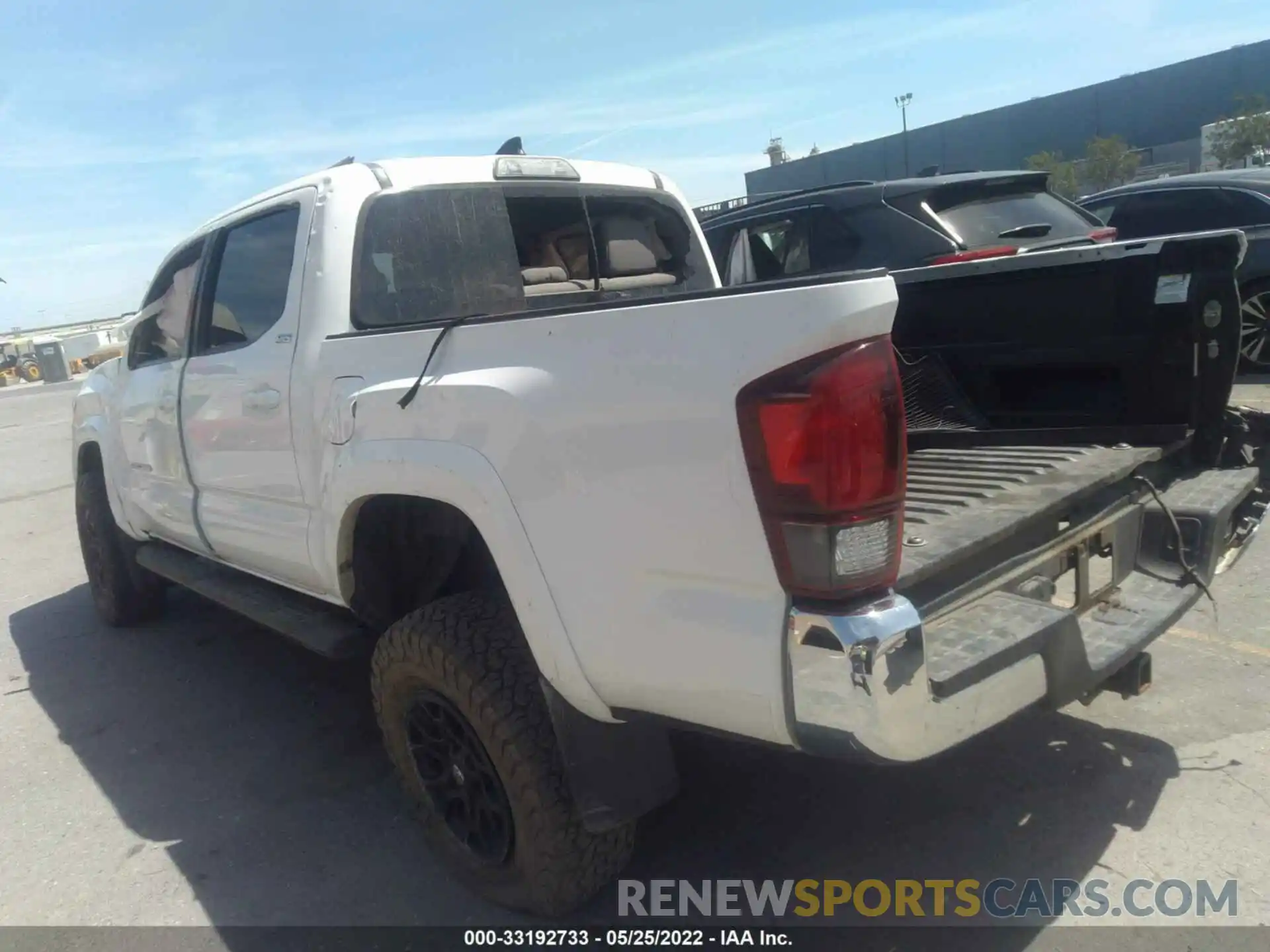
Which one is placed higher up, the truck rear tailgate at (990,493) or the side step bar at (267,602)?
the truck rear tailgate at (990,493)

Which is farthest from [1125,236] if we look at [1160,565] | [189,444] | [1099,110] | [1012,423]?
[1099,110]

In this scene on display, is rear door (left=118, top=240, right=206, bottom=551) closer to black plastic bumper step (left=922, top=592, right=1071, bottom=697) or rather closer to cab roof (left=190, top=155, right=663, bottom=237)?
cab roof (left=190, top=155, right=663, bottom=237)

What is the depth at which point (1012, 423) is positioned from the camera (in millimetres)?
3859

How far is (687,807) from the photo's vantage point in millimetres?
3260

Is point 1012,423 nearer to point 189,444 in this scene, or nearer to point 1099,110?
point 189,444

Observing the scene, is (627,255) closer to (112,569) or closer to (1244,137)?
(112,569)

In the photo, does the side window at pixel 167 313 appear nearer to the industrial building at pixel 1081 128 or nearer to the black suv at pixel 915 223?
the black suv at pixel 915 223

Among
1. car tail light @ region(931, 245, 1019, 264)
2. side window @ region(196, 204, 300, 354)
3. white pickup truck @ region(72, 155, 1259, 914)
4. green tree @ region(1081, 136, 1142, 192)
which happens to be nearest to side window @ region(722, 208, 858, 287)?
car tail light @ region(931, 245, 1019, 264)

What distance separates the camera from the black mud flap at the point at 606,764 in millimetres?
2420

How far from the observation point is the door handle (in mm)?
3293

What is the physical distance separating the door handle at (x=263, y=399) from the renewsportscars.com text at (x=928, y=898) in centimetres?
187

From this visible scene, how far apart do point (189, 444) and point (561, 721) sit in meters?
2.37

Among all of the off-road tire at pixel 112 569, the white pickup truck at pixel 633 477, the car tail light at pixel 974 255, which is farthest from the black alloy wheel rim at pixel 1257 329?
the off-road tire at pixel 112 569

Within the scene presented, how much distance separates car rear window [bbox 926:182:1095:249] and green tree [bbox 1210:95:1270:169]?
27.0 m
